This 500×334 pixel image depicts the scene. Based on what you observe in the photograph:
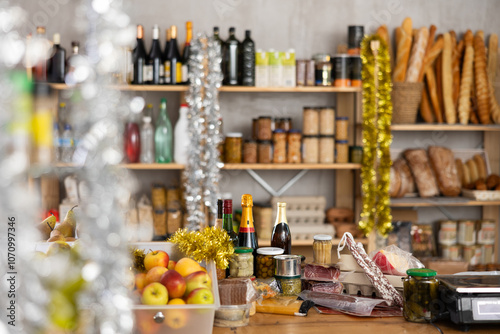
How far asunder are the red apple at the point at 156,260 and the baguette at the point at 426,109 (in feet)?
9.16

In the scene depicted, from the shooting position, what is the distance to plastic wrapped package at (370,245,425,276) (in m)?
1.80

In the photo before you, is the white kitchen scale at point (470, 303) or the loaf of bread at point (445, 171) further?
the loaf of bread at point (445, 171)

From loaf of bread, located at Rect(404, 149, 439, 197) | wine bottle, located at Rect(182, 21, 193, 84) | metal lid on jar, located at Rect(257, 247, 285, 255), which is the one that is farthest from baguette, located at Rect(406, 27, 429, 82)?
metal lid on jar, located at Rect(257, 247, 285, 255)

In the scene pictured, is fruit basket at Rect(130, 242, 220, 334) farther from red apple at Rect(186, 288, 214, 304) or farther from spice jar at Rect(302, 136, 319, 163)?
spice jar at Rect(302, 136, 319, 163)

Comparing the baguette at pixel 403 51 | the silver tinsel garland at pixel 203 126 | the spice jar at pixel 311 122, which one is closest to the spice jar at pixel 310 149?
Result: the spice jar at pixel 311 122

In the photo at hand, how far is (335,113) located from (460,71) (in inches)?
35.6

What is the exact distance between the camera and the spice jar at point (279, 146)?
373cm

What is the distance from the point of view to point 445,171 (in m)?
3.91

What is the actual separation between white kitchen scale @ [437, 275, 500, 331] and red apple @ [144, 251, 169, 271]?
768 mm

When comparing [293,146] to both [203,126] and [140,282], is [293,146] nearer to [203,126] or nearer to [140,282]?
[203,126]

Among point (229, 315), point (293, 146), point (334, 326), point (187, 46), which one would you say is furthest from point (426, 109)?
point (229, 315)

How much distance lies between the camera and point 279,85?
371cm

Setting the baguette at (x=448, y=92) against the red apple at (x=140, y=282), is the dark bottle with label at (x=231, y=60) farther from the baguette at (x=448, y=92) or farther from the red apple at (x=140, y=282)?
the red apple at (x=140, y=282)

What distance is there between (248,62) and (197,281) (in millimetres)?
2460
